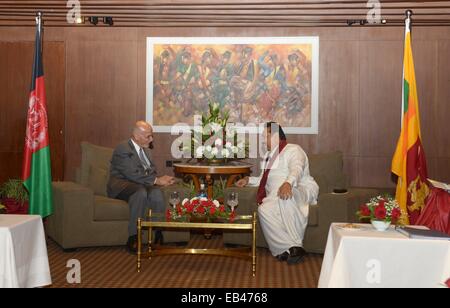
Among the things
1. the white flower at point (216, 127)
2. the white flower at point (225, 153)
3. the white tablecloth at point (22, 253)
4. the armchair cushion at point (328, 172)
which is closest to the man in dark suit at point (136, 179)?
the white flower at point (225, 153)

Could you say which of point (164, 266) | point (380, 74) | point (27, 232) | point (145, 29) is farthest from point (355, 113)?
point (27, 232)

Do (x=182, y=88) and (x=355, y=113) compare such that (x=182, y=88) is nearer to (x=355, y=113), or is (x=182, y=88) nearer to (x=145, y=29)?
(x=145, y=29)

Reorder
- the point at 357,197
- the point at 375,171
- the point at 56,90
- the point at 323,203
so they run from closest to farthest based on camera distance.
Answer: the point at 323,203 < the point at 357,197 < the point at 375,171 < the point at 56,90

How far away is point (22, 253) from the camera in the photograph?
392 centimetres

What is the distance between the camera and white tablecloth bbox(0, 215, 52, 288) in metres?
3.60

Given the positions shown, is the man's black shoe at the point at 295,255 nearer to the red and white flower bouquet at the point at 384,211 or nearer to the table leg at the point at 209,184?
the table leg at the point at 209,184

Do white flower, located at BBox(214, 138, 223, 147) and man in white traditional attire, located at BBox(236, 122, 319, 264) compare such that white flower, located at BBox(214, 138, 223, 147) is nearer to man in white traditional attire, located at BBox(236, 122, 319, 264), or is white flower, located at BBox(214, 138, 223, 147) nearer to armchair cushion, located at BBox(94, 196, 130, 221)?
man in white traditional attire, located at BBox(236, 122, 319, 264)

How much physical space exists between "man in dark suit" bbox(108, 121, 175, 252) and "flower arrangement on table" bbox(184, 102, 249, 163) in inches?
35.6

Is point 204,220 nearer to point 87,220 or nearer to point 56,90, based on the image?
point 87,220

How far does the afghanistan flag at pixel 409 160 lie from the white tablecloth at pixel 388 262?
2531 mm

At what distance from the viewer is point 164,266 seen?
5.77 m

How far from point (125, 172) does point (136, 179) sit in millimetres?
139

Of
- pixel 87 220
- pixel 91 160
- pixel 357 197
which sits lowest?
pixel 87 220

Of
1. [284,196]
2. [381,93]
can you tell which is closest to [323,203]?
[284,196]
